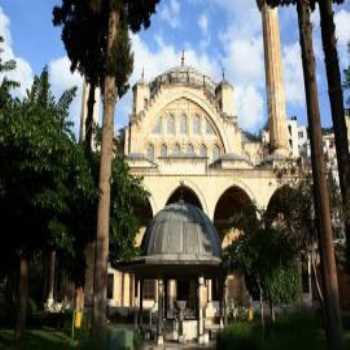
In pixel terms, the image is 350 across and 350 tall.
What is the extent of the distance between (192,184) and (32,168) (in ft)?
61.0

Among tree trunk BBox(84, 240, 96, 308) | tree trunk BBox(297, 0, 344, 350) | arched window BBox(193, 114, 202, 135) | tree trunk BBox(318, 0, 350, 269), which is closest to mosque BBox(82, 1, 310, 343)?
arched window BBox(193, 114, 202, 135)

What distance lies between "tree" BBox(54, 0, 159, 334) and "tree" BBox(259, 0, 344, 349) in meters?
4.48

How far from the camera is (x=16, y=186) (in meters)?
14.5

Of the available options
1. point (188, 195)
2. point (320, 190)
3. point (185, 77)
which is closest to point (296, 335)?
point (320, 190)

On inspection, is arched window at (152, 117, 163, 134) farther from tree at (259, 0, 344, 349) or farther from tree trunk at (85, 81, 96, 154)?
tree at (259, 0, 344, 349)

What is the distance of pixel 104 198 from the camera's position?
42.0 ft

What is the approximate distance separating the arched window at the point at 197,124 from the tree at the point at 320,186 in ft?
100

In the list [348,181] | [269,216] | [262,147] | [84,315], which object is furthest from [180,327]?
[262,147]

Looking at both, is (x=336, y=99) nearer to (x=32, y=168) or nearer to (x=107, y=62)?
(x=107, y=62)

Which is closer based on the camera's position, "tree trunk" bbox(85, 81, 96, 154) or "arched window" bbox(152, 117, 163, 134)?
"tree trunk" bbox(85, 81, 96, 154)

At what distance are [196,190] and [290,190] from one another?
11.7 meters

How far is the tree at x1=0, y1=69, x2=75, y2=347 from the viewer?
13172 millimetres

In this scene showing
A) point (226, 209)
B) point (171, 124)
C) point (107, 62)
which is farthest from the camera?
point (171, 124)

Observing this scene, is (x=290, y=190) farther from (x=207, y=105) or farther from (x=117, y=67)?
(x=207, y=105)
